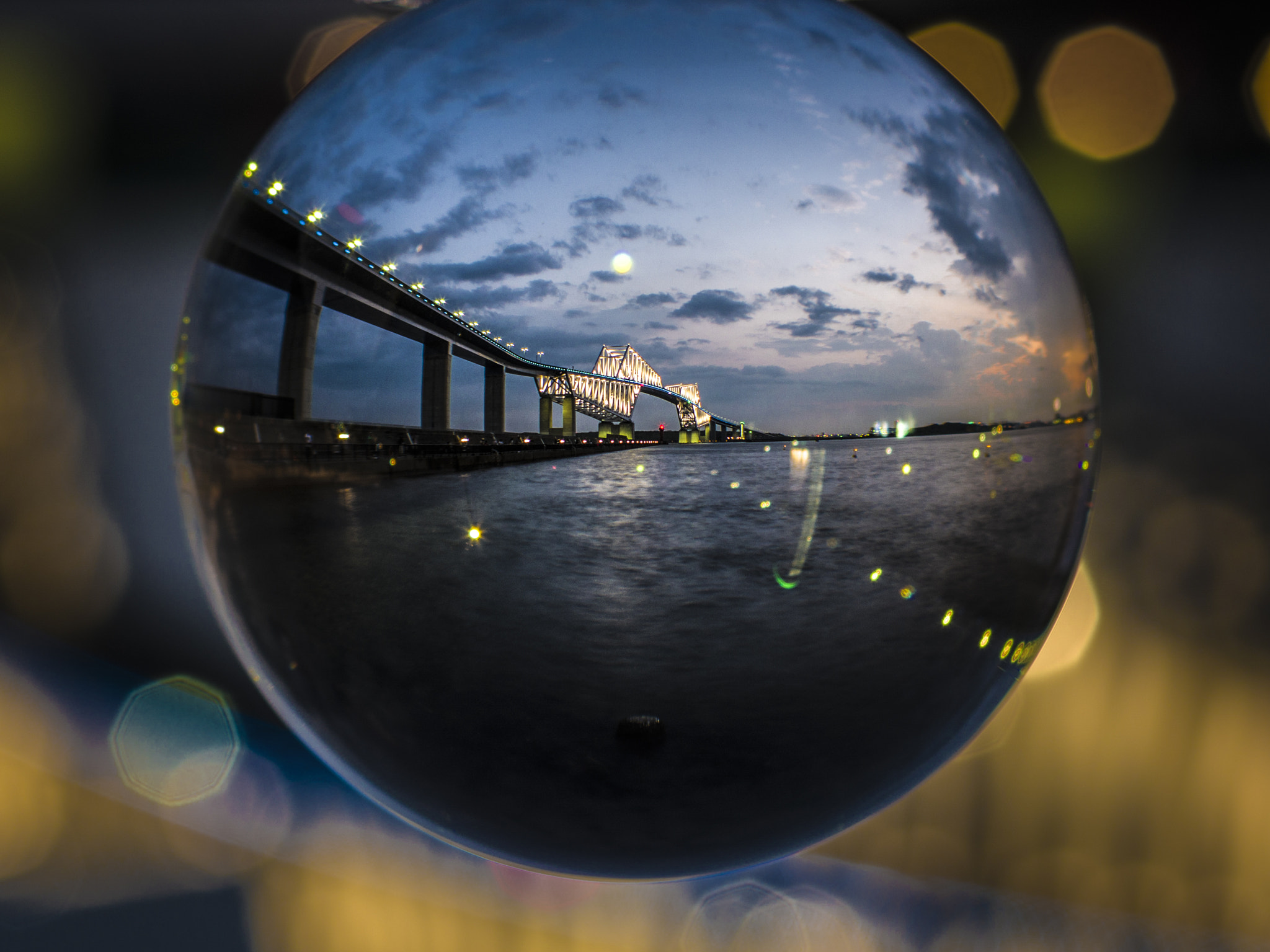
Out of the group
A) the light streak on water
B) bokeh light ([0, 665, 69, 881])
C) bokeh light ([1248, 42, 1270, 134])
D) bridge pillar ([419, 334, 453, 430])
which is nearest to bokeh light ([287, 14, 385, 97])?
bridge pillar ([419, 334, 453, 430])

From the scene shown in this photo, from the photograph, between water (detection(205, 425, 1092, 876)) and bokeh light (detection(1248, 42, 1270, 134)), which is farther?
bokeh light (detection(1248, 42, 1270, 134))

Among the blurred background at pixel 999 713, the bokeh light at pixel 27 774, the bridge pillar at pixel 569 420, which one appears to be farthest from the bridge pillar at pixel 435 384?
the bokeh light at pixel 27 774

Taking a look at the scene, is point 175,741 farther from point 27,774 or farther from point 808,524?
point 808,524

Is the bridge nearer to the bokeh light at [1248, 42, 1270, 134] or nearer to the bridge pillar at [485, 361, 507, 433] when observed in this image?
the bridge pillar at [485, 361, 507, 433]

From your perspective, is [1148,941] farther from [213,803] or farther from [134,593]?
[134,593]

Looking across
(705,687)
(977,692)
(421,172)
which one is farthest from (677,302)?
(977,692)

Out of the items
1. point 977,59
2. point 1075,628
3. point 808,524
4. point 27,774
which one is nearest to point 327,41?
point 977,59
